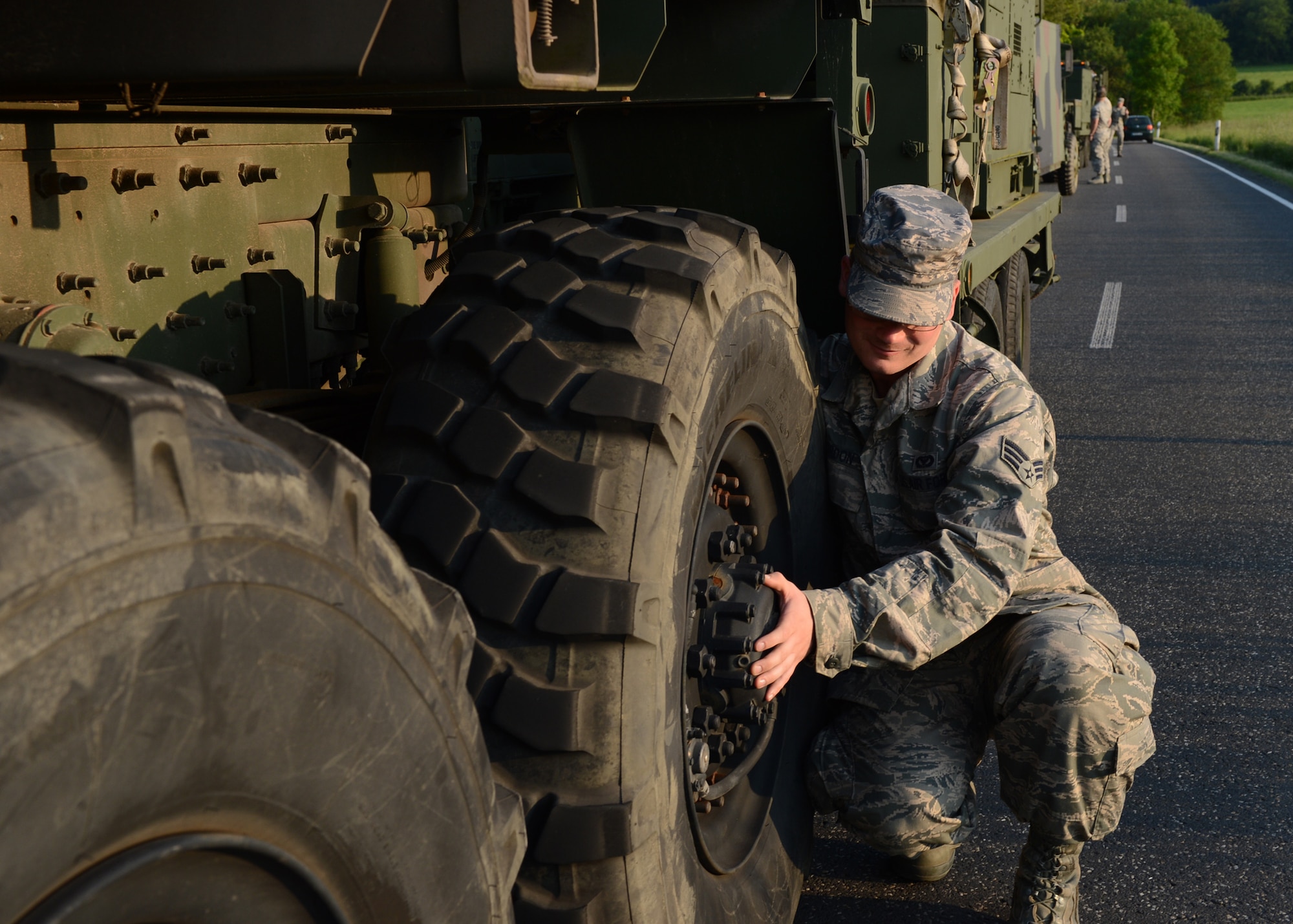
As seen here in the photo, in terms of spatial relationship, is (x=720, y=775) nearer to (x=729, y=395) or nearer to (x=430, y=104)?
(x=729, y=395)

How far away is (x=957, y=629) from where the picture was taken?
8.67 feet

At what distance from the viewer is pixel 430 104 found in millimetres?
2551

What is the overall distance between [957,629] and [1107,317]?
9428mm

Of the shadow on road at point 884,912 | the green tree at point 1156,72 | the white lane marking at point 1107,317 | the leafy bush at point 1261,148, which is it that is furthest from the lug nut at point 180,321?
the green tree at point 1156,72

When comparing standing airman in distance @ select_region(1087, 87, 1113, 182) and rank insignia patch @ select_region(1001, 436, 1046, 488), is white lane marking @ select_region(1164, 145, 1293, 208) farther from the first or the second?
rank insignia patch @ select_region(1001, 436, 1046, 488)

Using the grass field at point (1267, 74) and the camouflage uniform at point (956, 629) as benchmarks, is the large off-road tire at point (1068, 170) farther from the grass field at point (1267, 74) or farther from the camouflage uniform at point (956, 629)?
the grass field at point (1267, 74)

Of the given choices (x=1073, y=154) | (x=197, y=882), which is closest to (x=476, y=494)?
(x=197, y=882)

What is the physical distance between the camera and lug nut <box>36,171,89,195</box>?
216cm

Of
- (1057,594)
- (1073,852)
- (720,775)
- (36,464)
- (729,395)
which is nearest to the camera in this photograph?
(36,464)

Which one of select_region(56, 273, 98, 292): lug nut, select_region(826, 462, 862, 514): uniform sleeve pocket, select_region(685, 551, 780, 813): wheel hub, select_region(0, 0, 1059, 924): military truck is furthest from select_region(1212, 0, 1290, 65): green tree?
select_region(56, 273, 98, 292): lug nut

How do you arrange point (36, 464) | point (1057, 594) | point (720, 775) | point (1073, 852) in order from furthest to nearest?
1. point (1057, 594)
2. point (1073, 852)
3. point (720, 775)
4. point (36, 464)

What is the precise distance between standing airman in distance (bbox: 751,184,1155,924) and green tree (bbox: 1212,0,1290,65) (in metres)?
151

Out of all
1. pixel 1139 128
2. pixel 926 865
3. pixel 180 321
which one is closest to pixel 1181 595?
pixel 926 865

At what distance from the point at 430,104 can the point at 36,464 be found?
167 centimetres
